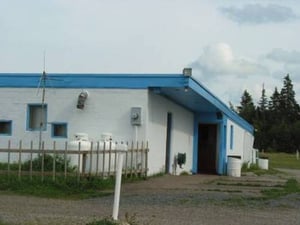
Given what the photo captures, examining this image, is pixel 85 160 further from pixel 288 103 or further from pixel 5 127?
pixel 288 103

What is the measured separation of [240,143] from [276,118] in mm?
70929

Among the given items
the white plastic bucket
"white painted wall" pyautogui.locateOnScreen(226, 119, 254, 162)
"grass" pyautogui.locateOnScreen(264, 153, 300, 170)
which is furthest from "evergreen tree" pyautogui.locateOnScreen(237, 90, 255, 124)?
the white plastic bucket

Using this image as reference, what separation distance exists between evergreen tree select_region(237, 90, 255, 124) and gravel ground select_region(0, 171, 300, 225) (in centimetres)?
8831

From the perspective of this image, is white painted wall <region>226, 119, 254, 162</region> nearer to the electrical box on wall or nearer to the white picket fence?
the electrical box on wall

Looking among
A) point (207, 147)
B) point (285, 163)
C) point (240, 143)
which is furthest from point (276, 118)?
point (207, 147)

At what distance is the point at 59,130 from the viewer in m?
23.0

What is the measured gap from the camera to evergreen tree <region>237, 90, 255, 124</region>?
349ft

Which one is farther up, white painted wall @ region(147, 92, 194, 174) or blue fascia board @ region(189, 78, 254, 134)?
blue fascia board @ region(189, 78, 254, 134)

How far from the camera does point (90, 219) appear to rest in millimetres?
11359

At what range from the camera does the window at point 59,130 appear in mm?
22859

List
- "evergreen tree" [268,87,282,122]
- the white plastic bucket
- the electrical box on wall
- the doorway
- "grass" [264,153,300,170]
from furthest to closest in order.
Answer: "evergreen tree" [268,87,282,122]
"grass" [264,153,300,170]
the doorway
the white plastic bucket
the electrical box on wall

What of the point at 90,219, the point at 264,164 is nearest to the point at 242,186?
the point at 90,219

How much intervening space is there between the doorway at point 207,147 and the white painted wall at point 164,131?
244 centimetres

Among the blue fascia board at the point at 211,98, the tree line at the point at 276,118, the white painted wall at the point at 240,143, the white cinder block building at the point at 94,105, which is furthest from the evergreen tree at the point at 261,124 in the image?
the white cinder block building at the point at 94,105
